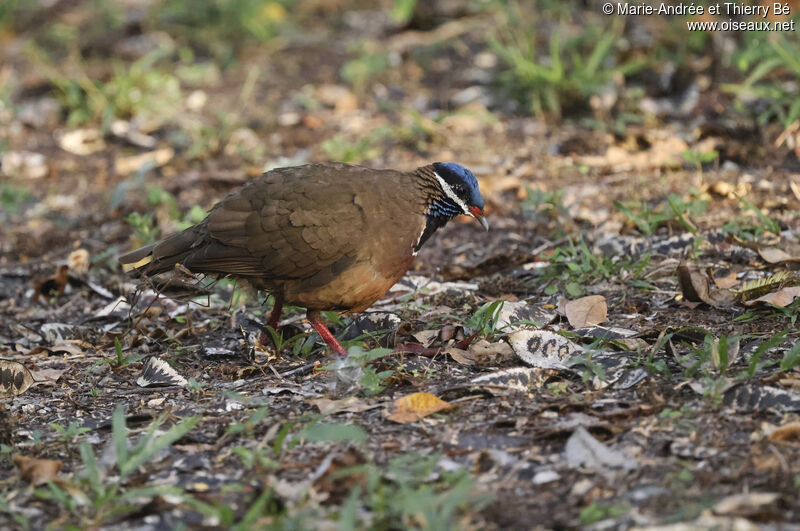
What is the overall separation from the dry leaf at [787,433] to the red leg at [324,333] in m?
1.97

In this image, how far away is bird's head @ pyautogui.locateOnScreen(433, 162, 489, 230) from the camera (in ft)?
15.9

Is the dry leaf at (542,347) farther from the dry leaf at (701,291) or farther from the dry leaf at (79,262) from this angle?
the dry leaf at (79,262)

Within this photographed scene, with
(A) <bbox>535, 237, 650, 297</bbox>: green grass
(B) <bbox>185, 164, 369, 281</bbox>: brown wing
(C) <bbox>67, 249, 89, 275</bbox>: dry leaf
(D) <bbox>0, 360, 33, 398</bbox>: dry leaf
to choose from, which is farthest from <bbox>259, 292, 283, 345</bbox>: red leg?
(C) <bbox>67, 249, 89, 275</bbox>: dry leaf

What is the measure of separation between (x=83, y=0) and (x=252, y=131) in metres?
4.67

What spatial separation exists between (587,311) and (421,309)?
867 mm

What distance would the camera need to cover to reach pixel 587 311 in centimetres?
464

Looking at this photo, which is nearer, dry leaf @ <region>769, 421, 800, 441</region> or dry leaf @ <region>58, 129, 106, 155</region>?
dry leaf @ <region>769, 421, 800, 441</region>

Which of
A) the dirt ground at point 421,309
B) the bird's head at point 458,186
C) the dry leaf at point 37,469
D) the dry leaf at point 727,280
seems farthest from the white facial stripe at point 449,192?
the dry leaf at point 37,469

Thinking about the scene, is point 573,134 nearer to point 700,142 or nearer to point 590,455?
point 700,142

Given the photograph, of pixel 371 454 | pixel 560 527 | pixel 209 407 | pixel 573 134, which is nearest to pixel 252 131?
pixel 573 134

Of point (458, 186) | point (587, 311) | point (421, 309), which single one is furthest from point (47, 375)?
point (587, 311)

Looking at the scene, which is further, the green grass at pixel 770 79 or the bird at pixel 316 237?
the green grass at pixel 770 79

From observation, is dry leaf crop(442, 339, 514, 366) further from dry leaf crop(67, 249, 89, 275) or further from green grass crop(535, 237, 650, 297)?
dry leaf crop(67, 249, 89, 275)

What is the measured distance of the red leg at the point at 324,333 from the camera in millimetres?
4559
